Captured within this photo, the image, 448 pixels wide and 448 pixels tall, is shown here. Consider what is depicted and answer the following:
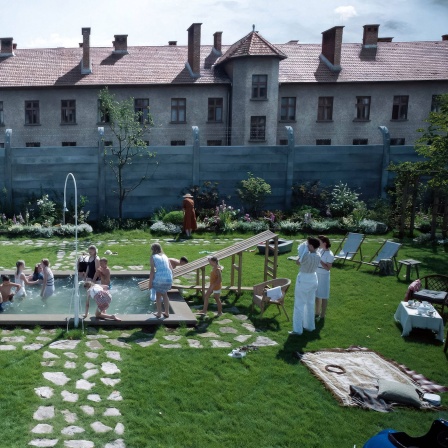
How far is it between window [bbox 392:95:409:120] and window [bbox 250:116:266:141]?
8619mm

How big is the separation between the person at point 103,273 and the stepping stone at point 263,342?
4044 millimetres

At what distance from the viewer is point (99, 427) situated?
6324 millimetres

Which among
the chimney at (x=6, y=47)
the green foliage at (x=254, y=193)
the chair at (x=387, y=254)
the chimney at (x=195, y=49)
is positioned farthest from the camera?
the chimney at (x=6, y=47)

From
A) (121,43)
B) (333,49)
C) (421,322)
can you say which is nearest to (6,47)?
(121,43)

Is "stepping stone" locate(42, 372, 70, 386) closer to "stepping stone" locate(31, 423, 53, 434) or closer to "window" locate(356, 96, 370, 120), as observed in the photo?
"stepping stone" locate(31, 423, 53, 434)

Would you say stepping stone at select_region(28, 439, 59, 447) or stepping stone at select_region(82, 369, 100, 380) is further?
stepping stone at select_region(82, 369, 100, 380)

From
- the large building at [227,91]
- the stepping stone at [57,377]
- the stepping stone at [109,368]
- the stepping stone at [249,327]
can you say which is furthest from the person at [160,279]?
the large building at [227,91]

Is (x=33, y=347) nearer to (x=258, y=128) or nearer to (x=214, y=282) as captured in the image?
(x=214, y=282)

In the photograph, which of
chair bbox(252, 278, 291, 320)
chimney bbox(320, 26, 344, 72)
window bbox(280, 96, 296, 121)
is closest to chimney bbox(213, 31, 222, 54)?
window bbox(280, 96, 296, 121)

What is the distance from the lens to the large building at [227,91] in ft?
97.6

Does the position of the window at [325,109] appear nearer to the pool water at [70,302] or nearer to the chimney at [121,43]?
the chimney at [121,43]

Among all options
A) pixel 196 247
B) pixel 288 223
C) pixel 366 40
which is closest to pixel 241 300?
pixel 196 247

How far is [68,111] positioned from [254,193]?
586 inches

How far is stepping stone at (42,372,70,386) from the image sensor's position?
744 cm
